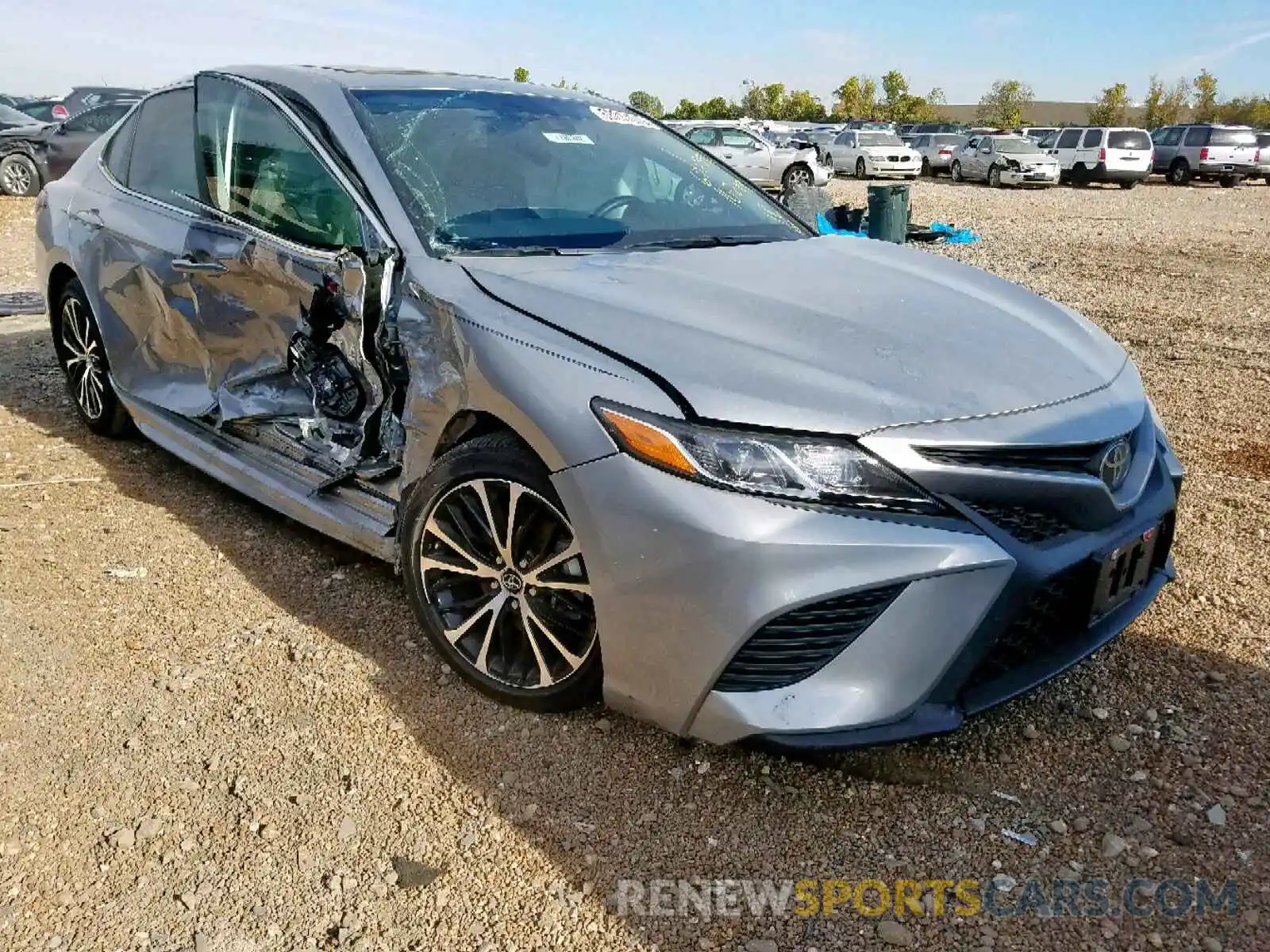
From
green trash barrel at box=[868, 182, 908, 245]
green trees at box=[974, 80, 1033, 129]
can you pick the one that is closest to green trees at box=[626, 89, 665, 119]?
green trees at box=[974, 80, 1033, 129]

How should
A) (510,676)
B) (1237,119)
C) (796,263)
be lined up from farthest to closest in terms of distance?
(1237,119), (796,263), (510,676)

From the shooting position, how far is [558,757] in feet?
8.61

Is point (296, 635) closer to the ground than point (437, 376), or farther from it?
closer to the ground

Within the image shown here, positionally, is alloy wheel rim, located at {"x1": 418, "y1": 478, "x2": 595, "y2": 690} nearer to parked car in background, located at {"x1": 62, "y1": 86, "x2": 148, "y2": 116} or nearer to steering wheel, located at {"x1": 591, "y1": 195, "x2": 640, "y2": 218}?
steering wheel, located at {"x1": 591, "y1": 195, "x2": 640, "y2": 218}

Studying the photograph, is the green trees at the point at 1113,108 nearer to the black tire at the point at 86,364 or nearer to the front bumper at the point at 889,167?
the front bumper at the point at 889,167

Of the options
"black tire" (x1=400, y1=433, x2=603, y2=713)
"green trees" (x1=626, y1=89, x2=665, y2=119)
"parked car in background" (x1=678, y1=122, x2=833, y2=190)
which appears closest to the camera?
"black tire" (x1=400, y1=433, x2=603, y2=713)

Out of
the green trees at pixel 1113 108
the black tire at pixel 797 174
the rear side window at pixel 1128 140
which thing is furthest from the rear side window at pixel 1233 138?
the green trees at pixel 1113 108

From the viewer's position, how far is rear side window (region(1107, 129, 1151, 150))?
25.2 metres

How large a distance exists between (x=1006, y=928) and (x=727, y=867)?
574mm

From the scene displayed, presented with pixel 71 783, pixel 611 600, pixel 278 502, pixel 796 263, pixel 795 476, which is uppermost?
pixel 796 263

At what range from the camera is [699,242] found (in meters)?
3.29

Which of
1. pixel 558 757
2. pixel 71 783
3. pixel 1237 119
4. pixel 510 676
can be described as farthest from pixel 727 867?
pixel 1237 119

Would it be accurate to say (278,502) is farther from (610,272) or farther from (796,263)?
Result: (796,263)

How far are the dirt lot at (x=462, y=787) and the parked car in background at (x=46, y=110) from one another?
51.5ft
